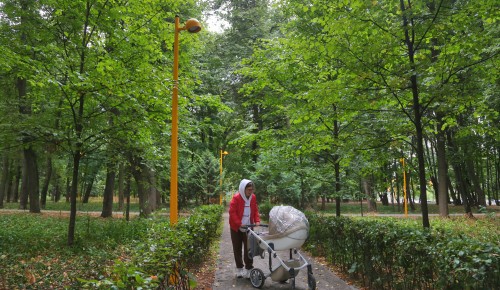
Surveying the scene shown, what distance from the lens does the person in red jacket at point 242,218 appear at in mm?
6723

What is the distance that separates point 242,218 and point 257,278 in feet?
3.95

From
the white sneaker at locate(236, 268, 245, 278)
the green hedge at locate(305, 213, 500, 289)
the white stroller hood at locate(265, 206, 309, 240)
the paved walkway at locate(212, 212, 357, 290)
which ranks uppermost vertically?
the white stroller hood at locate(265, 206, 309, 240)

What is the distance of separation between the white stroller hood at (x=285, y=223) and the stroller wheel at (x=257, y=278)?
2.16ft

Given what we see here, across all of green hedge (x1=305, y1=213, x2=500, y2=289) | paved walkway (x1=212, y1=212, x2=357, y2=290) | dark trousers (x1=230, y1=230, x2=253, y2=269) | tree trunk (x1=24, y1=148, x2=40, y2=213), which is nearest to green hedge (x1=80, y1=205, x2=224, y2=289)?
dark trousers (x1=230, y1=230, x2=253, y2=269)

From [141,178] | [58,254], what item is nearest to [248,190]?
[58,254]

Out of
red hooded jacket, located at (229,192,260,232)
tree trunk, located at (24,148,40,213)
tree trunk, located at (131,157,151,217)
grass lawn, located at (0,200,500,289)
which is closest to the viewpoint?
grass lawn, located at (0,200,500,289)

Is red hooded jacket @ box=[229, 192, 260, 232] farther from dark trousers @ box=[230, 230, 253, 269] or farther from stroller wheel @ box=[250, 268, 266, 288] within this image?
stroller wheel @ box=[250, 268, 266, 288]

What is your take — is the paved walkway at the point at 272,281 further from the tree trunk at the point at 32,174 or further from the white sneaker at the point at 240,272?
the tree trunk at the point at 32,174

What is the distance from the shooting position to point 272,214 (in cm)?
604

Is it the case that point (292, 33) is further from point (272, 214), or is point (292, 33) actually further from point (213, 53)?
point (213, 53)

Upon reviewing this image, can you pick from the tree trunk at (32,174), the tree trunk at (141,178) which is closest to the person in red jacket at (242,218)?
the tree trunk at (141,178)

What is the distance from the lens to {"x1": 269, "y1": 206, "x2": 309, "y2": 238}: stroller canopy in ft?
18.5

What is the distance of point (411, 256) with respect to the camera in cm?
454

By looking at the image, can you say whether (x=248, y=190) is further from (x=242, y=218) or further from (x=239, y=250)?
(x=239, y=250)
